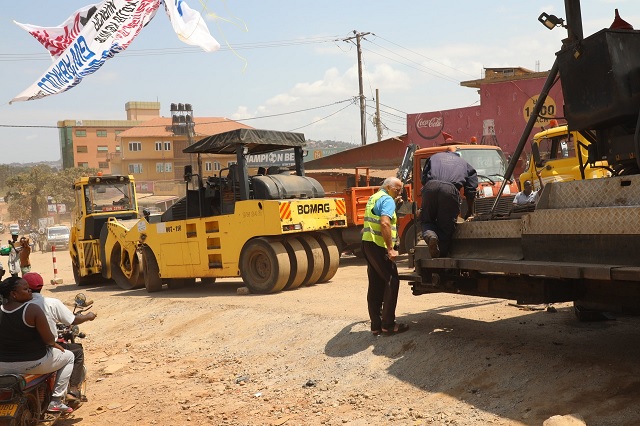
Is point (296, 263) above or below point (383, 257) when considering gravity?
below

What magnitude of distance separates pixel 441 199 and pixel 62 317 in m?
3.79

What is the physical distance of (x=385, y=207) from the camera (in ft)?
26.1

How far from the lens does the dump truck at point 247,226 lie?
12969mm

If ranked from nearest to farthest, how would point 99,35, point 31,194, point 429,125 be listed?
A: point 99,35, point 429,125, point 31,194

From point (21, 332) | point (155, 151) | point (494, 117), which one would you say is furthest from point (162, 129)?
point (21, 332)

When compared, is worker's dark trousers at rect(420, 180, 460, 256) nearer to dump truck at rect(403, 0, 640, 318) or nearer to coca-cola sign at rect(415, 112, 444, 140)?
dump truck at rect(403, 0, 640, 318)

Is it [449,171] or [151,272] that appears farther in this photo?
[151,272]

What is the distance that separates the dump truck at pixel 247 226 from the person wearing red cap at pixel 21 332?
6527 millimetres

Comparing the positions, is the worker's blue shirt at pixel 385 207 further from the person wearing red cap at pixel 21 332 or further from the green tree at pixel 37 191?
the green tree at pixel 37 191

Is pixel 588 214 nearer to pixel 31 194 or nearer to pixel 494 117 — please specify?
pixel 494 117

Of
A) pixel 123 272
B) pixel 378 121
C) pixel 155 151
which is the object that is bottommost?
pixel 123 272

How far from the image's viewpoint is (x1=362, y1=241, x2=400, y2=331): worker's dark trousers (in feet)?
26.1

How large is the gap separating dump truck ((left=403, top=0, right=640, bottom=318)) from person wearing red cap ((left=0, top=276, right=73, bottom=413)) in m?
3.83

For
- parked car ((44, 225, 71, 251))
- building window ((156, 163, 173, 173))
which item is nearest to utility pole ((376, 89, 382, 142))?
parked car ((44, 225, 71, 251))
